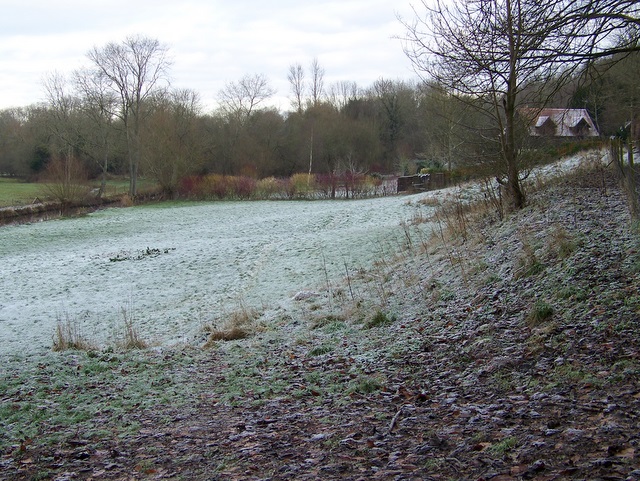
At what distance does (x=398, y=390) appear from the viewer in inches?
224

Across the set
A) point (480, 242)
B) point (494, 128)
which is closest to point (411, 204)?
point (494, 128)

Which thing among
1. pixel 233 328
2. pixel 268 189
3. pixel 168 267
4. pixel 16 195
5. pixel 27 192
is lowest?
pixel 233 328

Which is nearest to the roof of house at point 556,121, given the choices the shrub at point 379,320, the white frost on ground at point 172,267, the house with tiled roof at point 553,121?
the house with tiled roof at point 553,121

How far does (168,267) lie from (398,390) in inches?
520

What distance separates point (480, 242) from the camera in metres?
12.1

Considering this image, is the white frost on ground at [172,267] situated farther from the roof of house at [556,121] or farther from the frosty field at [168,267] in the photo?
the roof of house at [556,121]

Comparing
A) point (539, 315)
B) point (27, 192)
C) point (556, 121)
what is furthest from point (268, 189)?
point (539, 315)

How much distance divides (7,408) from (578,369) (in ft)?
18.5

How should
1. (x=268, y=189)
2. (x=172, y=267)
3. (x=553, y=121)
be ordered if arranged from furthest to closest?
(x=268, y=189)
(x=172, y=267)
(x=553, y=121)

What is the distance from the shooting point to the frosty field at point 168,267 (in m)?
12.1

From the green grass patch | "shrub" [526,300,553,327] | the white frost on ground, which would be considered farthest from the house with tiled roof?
the green grass patch

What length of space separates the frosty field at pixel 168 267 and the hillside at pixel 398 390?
277cm

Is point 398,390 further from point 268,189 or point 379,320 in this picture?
point 268,189

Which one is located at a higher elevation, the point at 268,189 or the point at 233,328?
the point at 268,189
